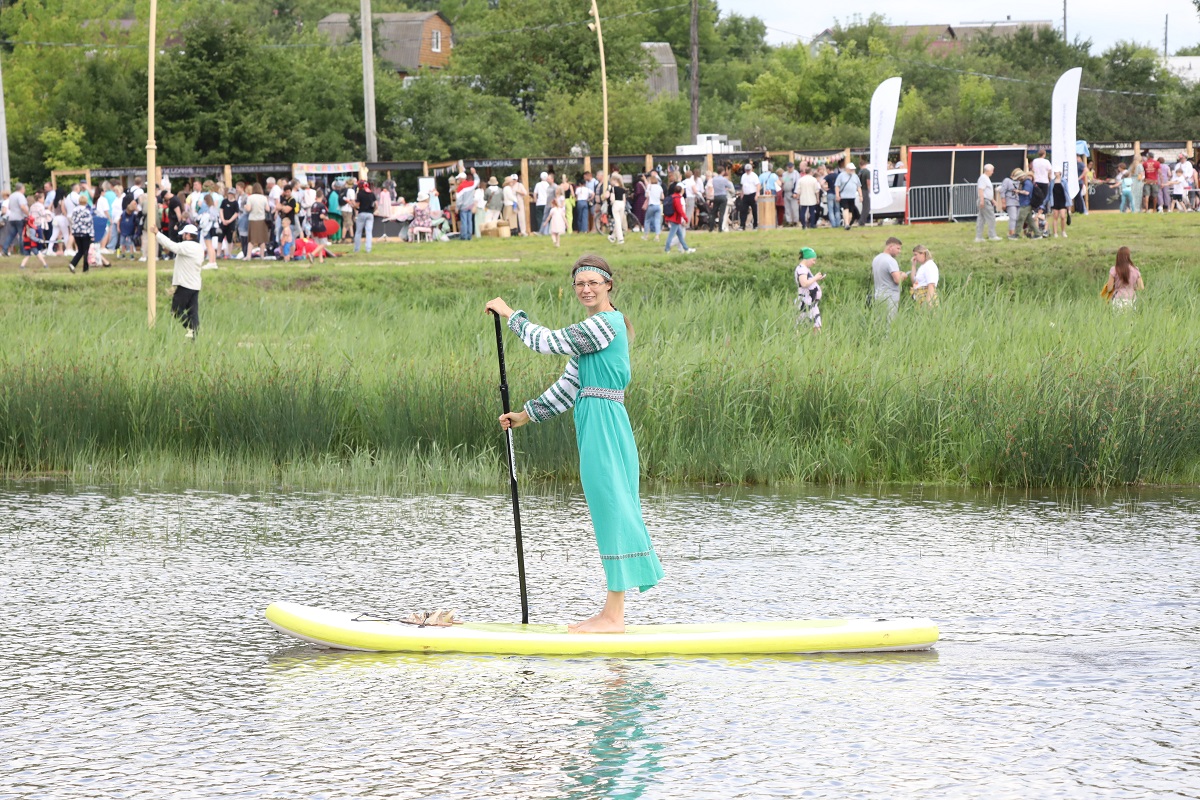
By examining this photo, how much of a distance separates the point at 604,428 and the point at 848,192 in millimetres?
28960

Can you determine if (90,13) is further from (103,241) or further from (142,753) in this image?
(142,753)

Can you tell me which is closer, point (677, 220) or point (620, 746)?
point (620, 746)

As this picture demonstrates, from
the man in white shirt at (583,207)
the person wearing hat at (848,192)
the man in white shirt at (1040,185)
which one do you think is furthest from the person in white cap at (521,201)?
the man in white shirt at (1040,185)

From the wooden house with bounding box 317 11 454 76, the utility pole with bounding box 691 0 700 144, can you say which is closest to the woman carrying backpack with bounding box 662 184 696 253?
the utility pole with bounding box 691 0 700 144

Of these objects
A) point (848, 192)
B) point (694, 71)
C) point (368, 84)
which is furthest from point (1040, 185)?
point (694, 71)

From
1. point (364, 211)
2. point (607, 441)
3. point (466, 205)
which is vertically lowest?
point (607, 441)

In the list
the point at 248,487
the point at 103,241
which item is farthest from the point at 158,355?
the point at 103,241

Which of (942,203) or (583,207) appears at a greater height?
(942,203)

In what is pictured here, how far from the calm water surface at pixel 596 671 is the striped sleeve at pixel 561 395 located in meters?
1.30

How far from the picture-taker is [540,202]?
3869cm

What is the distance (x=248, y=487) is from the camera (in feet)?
46.8

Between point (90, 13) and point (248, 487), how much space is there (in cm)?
5442

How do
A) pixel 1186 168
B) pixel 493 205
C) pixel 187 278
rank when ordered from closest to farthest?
pixel 187 278
pixel 493 205
pixel 1186 168

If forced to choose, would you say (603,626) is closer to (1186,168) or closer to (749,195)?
(749,195)
